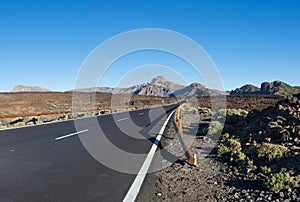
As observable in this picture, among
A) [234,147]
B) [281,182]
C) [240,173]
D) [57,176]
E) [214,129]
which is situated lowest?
[57,176]

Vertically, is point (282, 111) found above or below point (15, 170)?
above

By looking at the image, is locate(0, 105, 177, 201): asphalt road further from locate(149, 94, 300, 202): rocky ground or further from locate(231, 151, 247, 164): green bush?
locate(231, 151, 247, 164): green bush

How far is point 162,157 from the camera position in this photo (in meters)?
9.52

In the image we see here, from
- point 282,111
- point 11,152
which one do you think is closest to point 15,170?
point 11,152

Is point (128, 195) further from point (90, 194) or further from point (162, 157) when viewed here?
point (162, 157)

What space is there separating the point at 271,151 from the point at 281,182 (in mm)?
2671

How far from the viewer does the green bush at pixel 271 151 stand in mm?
7878

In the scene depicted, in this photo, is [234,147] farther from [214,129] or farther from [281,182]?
[214,129]

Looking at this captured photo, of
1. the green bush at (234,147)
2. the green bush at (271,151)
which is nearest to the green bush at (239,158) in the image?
the green bush at (271,151)

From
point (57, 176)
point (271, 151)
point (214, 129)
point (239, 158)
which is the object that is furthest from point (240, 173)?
point (214, 129)

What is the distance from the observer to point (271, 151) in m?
8.20

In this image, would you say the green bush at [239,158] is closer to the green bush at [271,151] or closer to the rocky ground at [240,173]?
the rocky ground at [240,173]

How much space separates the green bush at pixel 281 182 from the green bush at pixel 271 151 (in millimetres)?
2014

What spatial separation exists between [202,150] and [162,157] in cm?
193
